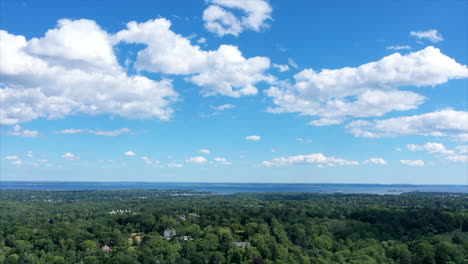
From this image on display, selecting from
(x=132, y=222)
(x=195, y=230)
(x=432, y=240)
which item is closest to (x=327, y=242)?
(x=432, y=240)

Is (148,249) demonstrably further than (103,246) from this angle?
No

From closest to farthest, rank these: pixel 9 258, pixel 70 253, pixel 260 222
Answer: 1. pixel 9 258
2. pixel 70 253
3. pixel 260 222

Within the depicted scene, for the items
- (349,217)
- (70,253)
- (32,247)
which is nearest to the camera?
(70,253)

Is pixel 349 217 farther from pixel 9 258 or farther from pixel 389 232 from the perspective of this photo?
pixel 9 258

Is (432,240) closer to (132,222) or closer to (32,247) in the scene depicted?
(132,222)

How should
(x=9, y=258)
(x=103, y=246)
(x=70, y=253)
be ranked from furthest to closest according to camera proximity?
(x=103, y=246) < (x=70, y=253) < (x=9, y=258)

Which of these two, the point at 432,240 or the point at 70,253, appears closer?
the point at 70,253

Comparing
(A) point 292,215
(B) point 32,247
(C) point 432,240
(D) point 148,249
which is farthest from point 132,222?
(C) point 432,240

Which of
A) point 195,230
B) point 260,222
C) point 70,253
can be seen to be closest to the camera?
point 70,253
